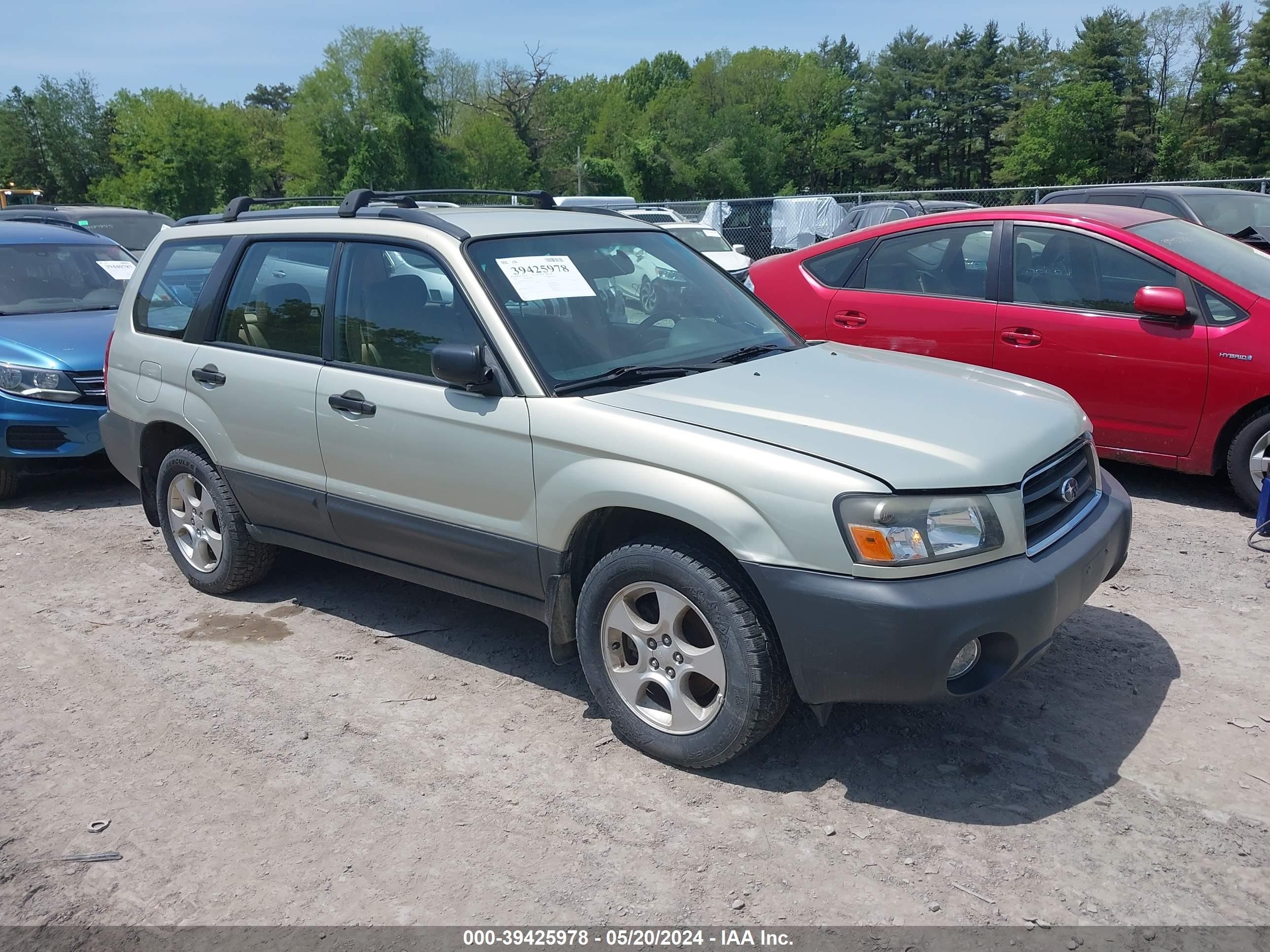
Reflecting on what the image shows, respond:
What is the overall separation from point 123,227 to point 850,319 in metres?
11.2

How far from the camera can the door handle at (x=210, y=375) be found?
4.77 meters

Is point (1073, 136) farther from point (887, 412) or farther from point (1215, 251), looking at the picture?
point (887, 412)

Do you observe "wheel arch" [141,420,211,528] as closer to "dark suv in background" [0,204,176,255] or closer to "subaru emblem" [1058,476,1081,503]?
"subaru emblem" [1058,476,1081,503]

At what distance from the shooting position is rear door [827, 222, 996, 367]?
6578 millimetres

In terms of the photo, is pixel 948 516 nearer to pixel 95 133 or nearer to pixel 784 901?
pixel 784 901

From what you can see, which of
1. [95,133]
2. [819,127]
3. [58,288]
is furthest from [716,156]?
[58,288]

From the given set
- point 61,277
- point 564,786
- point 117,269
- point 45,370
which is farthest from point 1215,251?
point 61,277

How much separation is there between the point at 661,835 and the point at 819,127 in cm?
10051

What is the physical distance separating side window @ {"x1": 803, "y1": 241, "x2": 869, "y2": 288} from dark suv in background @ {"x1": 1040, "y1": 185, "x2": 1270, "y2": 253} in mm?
4374

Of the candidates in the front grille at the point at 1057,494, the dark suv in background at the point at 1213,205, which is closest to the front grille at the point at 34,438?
the front grille at the point at 1057,494

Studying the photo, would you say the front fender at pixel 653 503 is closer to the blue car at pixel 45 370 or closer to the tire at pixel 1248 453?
the tire at pixel 1248 453

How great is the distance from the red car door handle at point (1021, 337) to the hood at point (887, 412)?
90.7 inches

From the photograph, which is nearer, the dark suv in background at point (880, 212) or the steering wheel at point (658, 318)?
the steering wheel at point (658, 318)

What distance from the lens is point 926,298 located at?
6758 mm
